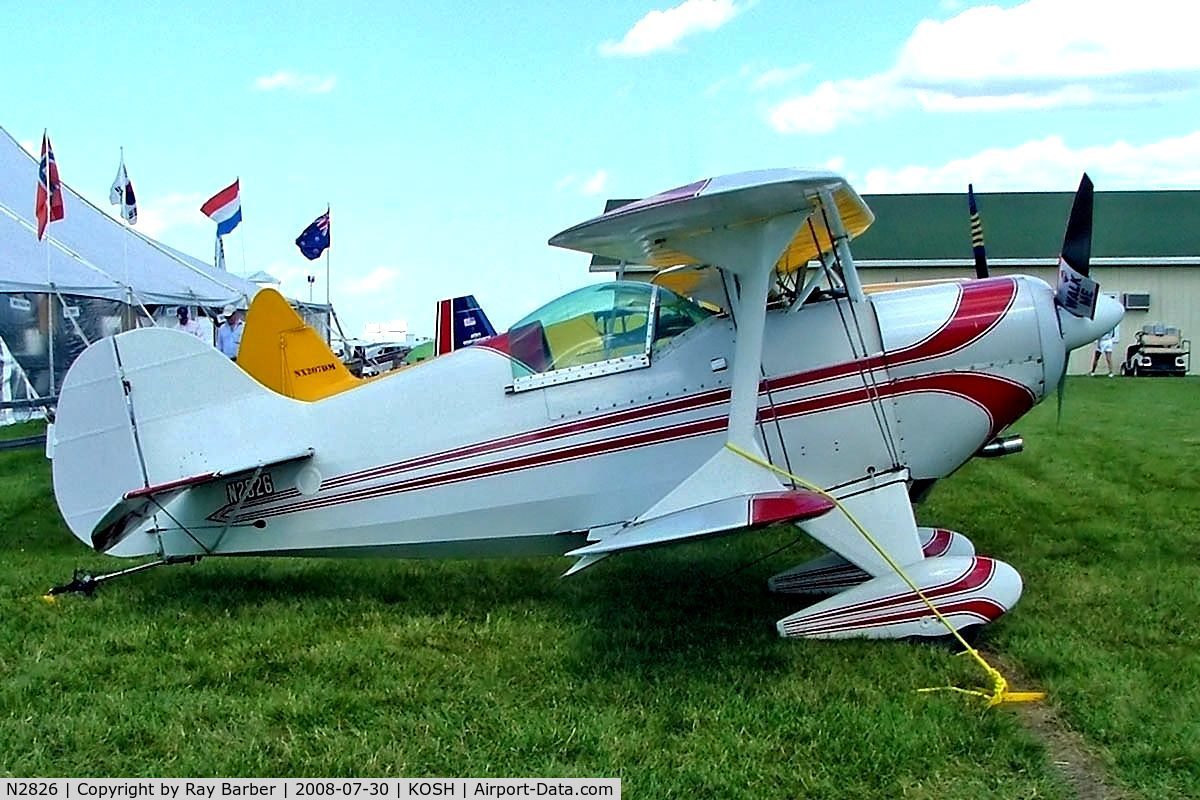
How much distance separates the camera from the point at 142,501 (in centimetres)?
572

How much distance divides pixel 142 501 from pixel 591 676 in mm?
2853

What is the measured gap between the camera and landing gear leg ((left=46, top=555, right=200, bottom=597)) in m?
6.17

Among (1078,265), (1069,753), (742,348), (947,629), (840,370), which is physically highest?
(1078,265)

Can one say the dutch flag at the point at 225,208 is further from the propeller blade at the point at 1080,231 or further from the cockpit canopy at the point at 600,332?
the propeller blade at the point at 1080,231

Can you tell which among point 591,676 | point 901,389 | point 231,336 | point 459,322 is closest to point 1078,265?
point 901,389

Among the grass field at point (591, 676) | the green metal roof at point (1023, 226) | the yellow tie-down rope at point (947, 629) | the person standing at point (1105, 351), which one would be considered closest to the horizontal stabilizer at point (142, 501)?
the grass field at point (591, 676)

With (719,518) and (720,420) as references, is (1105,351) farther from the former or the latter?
(719,518)

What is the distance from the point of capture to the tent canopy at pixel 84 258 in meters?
15.4

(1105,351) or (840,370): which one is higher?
(840,370)

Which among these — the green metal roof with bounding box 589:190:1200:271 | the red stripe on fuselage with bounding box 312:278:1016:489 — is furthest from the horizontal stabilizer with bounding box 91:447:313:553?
the green metal roof with bounding box 589:190:1200:271

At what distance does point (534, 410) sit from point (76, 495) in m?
2.95

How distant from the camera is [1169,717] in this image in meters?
4.07

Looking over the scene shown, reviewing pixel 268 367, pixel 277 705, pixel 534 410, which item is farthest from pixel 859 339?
pixel 268 367

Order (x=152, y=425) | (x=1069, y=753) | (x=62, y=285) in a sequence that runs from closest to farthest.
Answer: (x=1069, y=753) → (x=152, y=425) → (x=62, y=285)
